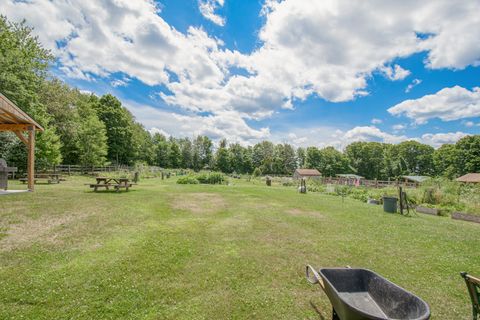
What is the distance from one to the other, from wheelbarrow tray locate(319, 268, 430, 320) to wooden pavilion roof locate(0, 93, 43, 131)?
1331 cm

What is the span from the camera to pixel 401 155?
6812 centimetres

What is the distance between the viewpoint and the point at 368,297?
293 centimetres

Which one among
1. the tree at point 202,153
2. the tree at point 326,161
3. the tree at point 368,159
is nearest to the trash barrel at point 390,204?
the tree at point 202,153

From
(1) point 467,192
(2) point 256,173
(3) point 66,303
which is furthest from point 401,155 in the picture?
(3) point 66,303

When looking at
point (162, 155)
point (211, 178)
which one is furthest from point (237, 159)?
point (211, 178)

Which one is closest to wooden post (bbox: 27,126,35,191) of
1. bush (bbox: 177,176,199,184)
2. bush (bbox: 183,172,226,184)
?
bush (bbox: 177,176,199,184)

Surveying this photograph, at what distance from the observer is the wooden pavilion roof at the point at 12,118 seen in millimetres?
9410

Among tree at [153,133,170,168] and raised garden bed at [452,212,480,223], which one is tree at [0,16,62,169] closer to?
raised garden bed at [452,212,480,223]

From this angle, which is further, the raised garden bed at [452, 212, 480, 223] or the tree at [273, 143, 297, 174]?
the tree at [273, 143, 297, 174]

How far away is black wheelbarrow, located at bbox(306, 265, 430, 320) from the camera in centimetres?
221

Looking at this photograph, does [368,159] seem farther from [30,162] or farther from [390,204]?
[30,162]

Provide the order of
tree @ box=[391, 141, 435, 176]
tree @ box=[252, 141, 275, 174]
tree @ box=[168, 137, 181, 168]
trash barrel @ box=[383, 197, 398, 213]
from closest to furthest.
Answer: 1. trash barrel @ box=[383, 197, 398, 213]
2. tree @ box=[168, 137, 181, 168]
3. tree @ box=[391, 141, 435, 176]
4. tree @ box=[252, 141, 275, 174]

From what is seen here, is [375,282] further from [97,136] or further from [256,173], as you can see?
[256,173]

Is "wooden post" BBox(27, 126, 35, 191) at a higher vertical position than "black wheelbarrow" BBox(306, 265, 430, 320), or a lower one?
higher
